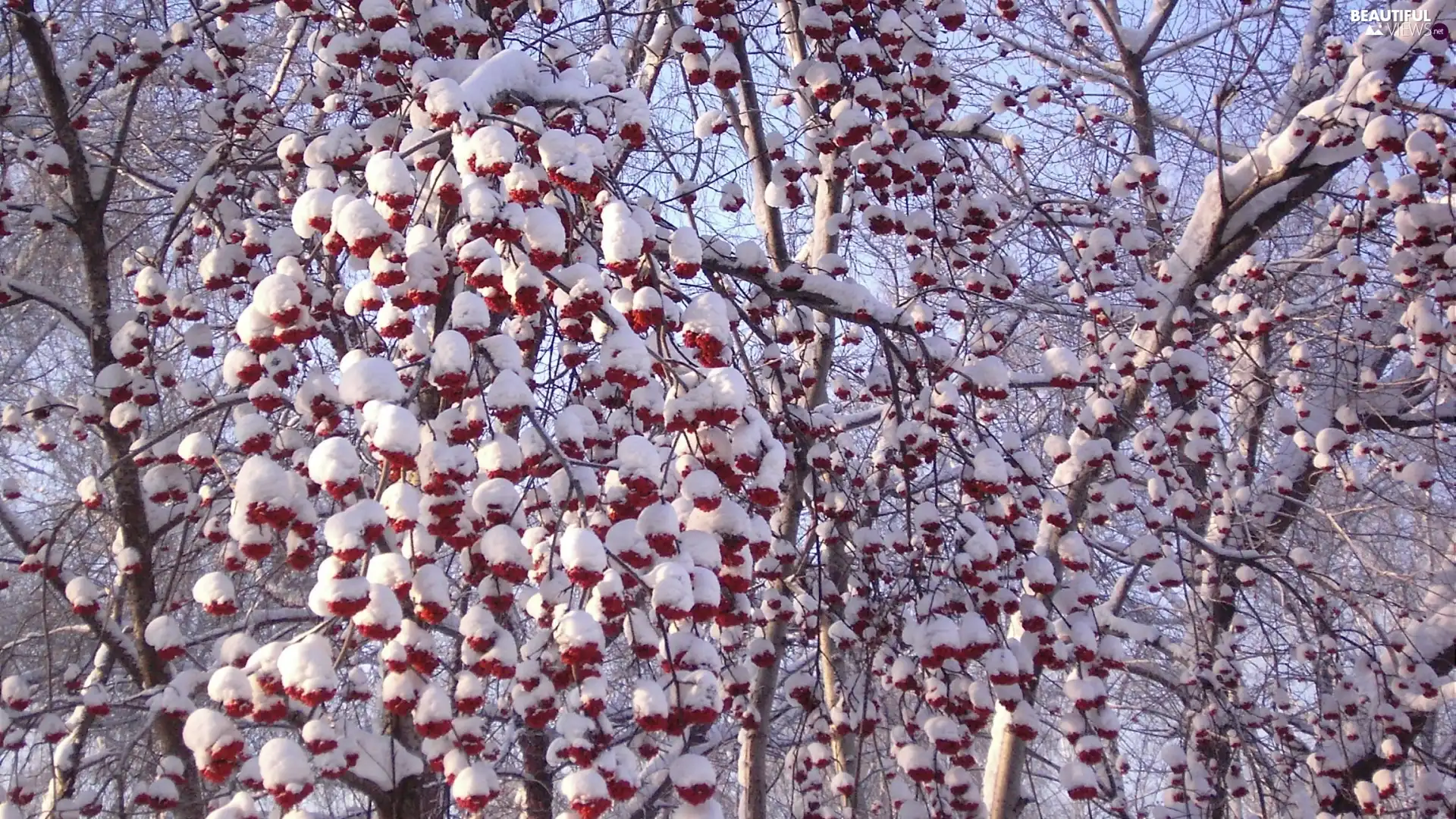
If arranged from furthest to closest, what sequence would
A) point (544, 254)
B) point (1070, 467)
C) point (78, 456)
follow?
point (78, 456) → point (1070, 467) → point (544, 254)

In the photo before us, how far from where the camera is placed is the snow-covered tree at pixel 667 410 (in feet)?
6.29

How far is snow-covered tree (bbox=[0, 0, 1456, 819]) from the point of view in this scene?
6.29 ft

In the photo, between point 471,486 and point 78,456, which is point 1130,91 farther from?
point 78,456

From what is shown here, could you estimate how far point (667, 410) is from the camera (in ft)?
6.65

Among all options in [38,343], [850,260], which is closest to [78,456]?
[38,343]

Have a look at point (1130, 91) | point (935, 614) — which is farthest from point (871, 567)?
point (1130, 91)

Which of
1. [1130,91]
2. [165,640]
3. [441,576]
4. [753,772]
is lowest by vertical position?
[753,772]

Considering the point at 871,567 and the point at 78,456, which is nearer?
the point at 871,567

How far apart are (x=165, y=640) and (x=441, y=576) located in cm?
157

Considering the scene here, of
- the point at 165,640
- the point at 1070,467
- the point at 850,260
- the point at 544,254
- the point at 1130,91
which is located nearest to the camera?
the point at 544,254

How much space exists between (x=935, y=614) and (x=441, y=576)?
159cm

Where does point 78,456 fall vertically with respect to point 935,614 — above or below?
below

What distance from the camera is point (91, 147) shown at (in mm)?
4633

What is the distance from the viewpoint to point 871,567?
3.49 metres
